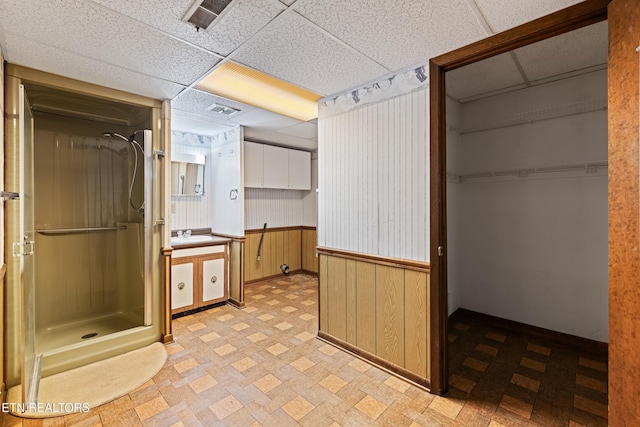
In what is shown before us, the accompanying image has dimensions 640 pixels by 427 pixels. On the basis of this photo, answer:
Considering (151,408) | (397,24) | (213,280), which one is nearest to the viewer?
(397,24)

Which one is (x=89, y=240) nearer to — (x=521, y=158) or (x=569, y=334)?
(x=521, y=158)

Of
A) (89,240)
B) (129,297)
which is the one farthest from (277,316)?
(89,240)

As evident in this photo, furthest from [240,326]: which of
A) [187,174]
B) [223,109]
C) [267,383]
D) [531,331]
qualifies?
[531,331]

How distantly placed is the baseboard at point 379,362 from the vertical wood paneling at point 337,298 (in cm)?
6

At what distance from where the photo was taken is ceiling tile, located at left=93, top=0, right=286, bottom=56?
141cm

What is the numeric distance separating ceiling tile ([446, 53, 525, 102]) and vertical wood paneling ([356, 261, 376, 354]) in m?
1.90

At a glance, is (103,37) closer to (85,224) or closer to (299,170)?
(85,224)

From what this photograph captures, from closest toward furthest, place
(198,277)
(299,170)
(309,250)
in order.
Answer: (198,277), (299,170), (309,250)

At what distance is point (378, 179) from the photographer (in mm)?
2379

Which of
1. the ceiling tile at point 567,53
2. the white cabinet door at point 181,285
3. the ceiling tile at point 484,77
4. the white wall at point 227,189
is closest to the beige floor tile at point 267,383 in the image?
the white cabinet door at point 181,285

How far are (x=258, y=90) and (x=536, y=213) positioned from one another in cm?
294

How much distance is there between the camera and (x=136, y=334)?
2.62m

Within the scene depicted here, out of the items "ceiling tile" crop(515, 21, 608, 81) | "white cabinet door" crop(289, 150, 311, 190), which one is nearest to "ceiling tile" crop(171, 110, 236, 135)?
"white cabinet door" crop(289, 150, 311, 190)

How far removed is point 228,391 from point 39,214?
2638mm
